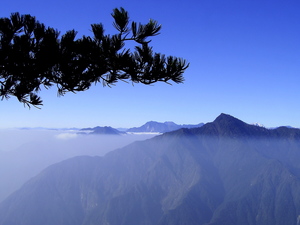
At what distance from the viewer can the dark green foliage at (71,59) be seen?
208 inches

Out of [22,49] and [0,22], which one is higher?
[0,22]

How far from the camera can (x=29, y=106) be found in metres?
6.02

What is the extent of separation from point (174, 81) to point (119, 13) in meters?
1.63

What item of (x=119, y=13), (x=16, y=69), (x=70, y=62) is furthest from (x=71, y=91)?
(x=119, y=13)

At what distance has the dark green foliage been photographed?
5.28m

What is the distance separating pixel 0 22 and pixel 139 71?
2536 mm

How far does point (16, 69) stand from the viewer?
554cm

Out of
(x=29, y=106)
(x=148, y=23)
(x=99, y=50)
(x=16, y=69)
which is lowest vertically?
(x=29, y=106)

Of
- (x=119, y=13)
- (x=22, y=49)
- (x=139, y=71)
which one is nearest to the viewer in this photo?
(x=119, y=13)

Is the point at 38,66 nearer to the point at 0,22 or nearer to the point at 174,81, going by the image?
the point at 0,22

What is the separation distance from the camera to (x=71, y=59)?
222 inches

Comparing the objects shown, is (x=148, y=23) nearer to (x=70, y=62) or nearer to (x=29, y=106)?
(x=70, y=62)

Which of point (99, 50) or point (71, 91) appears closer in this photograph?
point (99, 50)

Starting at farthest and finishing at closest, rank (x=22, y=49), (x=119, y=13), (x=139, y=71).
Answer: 1. (x=139, y=71)
2. (x=22, y=49)
3. (x=119, y=13)
